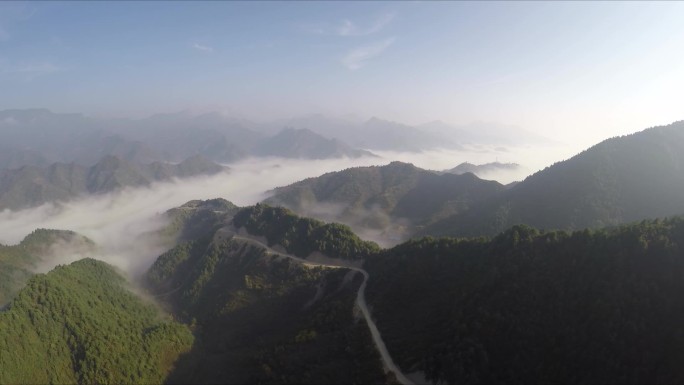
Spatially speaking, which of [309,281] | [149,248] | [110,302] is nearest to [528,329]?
[309,281]

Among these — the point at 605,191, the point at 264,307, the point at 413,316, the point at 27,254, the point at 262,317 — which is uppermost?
the point at 605,191

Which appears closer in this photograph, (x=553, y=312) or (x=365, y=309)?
(x=553, y=312)

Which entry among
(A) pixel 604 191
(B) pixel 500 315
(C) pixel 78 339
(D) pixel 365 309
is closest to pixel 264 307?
(D) pixel 365 309

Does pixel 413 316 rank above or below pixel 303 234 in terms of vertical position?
below

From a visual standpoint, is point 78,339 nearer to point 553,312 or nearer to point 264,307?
point 264,307

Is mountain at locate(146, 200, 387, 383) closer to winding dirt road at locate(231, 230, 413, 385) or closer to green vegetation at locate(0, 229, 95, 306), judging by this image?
winding dirt road at locate(231, 230, 413, 385)

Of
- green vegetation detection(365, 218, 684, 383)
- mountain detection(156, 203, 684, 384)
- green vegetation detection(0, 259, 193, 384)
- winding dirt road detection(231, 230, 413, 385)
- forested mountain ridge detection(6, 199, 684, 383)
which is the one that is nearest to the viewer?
green vegetation detection(365, 218, 684, 383)

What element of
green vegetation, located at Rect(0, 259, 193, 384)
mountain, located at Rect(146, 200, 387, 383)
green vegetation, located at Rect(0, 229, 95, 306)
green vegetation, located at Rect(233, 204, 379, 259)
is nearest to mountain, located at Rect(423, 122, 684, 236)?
green vegetation, located at Rect(233, 204, 379, 259)
